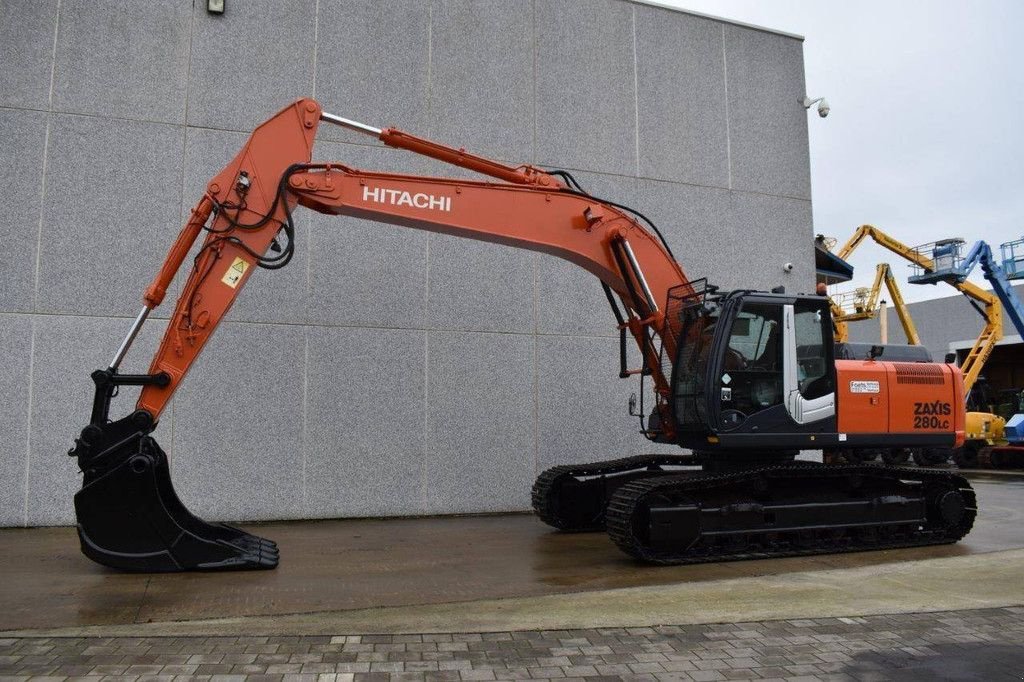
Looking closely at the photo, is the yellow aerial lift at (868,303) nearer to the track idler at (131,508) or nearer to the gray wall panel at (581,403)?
the gray wall panel at (581,403)

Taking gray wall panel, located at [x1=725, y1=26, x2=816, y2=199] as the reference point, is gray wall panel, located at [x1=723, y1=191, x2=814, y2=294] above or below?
below

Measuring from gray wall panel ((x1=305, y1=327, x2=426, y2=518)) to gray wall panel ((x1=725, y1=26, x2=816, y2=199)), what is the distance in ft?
21.1

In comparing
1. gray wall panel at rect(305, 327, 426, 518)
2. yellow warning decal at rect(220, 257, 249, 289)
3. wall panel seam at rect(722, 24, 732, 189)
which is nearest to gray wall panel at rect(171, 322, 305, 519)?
gray wall panel at rect(305, 327, 426, 518)

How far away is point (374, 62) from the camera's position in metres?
10.7

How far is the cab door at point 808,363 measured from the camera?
7719 mm

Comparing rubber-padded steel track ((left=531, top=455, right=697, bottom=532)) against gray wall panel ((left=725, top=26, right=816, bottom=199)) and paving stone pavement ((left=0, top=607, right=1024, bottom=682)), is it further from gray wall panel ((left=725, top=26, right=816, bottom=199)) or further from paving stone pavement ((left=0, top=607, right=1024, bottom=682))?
gray wall panel ((left=725, top=26, right=816, bottom=199))

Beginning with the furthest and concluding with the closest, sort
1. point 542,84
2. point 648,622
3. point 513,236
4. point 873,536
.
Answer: point 542,84, point 873,536, point 513,236, point 648,622

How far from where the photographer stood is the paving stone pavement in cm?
420

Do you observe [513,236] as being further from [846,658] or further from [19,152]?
[19,152]

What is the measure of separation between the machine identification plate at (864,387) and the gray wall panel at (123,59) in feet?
28.9

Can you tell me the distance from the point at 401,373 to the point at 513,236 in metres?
3.41

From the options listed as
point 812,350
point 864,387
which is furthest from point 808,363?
point 864,387

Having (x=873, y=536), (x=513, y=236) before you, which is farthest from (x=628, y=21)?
(x=873, y=536)

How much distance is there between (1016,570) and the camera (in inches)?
280
